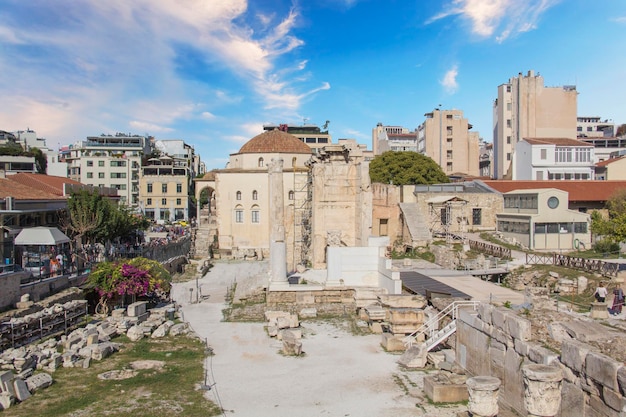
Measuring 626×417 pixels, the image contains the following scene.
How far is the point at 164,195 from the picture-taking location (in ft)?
193

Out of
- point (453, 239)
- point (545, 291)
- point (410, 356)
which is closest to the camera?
point (410, 356)

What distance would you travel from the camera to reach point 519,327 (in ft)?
32.5

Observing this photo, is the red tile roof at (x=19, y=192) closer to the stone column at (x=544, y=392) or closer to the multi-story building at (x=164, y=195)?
the stone column at (x=544, y=392)

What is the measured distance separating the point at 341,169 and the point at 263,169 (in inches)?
722

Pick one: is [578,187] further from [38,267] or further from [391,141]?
[391,141]

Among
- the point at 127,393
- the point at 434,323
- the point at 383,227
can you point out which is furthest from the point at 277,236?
the point at 383,227

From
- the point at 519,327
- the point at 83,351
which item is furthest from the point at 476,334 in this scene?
the point at 83,351

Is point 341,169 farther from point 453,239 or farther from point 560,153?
point 560,153

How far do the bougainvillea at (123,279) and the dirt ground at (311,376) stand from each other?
2.53 m

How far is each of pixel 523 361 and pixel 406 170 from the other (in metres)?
38.0

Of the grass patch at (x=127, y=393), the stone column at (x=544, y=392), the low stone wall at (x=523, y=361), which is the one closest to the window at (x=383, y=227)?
the grass patch at (x=127, y=393)

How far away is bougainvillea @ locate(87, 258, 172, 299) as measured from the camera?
19438mm

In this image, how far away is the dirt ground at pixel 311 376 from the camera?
1087 cm

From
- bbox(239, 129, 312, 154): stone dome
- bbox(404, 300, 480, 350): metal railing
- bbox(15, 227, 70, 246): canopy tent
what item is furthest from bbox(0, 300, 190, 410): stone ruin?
bbox(239, 129, 312, 154): stone dome
